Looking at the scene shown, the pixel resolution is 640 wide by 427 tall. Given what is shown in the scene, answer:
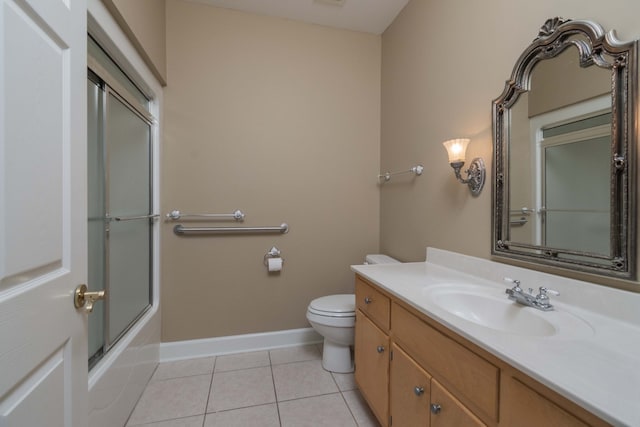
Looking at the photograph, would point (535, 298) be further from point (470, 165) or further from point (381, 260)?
point (381, 260)

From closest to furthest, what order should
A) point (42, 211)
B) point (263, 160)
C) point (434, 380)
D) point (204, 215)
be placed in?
point (42, 211) → point (434, 380) → point (204, 215) → point (263, 160)

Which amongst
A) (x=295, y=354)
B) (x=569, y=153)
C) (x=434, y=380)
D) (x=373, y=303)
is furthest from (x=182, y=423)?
(x=569, y=153)

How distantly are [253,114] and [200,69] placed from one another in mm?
479

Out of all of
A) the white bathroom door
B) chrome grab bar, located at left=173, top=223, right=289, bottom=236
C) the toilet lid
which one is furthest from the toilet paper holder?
the white bathroom door

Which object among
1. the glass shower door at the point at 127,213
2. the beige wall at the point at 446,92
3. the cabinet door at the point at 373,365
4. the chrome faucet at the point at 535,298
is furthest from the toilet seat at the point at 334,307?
the glass shower door at the point at 127,213

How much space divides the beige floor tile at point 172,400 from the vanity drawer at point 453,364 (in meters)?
1.24

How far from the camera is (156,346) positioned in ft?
6.09

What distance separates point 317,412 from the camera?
1467mm

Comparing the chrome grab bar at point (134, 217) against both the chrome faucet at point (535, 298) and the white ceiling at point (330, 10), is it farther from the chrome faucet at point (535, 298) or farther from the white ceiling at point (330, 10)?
the chrome faucet at point (535, 298)

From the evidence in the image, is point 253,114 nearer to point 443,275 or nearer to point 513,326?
point 443,275

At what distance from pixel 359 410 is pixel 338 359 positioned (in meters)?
0.37

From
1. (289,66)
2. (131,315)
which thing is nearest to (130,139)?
(131,315)

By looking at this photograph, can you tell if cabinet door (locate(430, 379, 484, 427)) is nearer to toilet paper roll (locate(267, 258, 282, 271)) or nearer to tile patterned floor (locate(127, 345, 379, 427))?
tile patterned floor (locate(127, 345, 379, 427))

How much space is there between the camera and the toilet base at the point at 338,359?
1.82m
